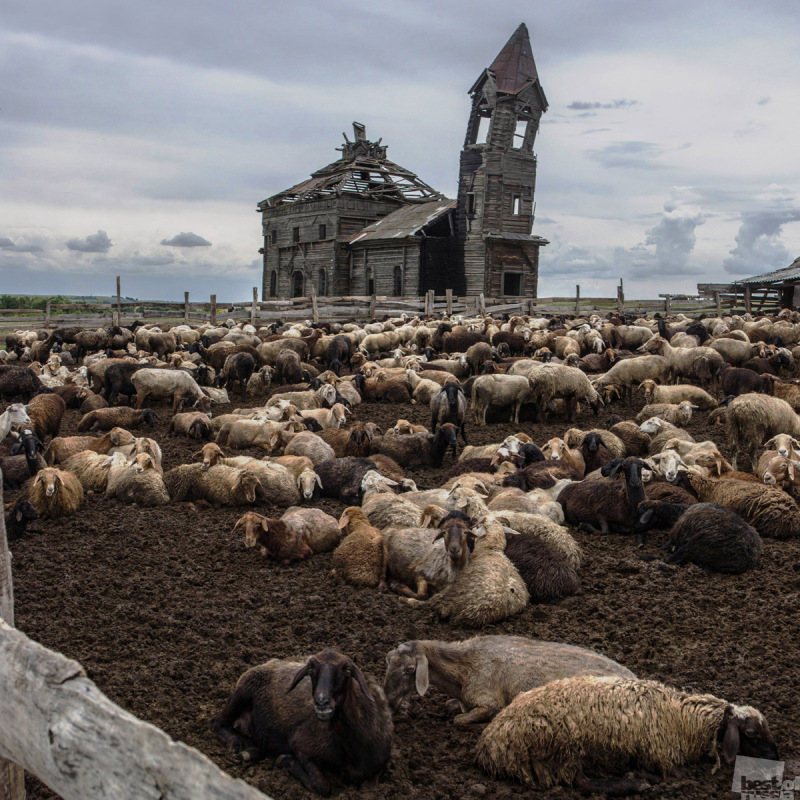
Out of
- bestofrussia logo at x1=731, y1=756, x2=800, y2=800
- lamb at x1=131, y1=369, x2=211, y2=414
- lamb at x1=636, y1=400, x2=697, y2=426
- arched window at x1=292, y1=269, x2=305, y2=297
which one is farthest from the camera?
arched window at x1=292, y1=269, x2=305, y2=297

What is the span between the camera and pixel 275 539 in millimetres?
6965

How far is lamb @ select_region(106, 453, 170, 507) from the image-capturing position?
28.3 feet

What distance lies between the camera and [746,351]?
1812cm

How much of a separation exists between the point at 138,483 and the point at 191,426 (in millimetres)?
3695

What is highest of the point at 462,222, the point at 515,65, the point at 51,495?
the point at 515,65

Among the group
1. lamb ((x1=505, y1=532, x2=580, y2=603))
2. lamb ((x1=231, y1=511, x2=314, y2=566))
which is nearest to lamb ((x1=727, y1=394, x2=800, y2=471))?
lamb ((x1=505, y1=532, x2=580, y2=603))

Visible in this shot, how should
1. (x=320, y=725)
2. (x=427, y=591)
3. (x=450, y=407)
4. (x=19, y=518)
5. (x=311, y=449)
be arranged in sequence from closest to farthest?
(x=320, y=725) < (x=427, y=591) < (x=19, y=518) < (x=311, y=449) < (x=450, y=407)

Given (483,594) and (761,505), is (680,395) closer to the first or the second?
(761,505)

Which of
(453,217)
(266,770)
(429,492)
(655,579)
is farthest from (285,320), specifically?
(266,770)

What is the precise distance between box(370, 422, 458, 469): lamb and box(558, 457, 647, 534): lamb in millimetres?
2966

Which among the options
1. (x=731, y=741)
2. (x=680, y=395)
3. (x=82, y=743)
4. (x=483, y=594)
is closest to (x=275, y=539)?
(x=483, y=594)

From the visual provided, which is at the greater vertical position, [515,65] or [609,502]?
[515,65]

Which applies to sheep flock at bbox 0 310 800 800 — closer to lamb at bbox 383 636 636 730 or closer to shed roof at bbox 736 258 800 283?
lamb at bbox 383 636 636 730

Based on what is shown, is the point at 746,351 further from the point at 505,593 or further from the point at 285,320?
the point at 285,320
